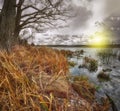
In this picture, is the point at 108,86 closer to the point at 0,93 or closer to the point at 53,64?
the point at 53,64

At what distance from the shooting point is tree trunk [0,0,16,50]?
8.73 m

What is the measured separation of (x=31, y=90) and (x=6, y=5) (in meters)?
5.83

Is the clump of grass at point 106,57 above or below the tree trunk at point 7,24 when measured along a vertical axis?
below

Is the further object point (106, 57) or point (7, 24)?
point (106, 57)

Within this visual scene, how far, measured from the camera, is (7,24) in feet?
28.9

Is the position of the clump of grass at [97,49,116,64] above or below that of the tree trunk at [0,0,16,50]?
below

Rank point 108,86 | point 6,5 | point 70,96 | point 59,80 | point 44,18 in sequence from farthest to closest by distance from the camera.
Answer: point 44,18
point 108,86
point 6,5
point 59,80
point 70,96

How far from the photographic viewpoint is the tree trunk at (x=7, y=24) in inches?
344

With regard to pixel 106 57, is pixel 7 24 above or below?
above

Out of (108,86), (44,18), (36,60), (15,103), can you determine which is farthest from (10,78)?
(44,18)

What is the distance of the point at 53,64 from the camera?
7.03 meters

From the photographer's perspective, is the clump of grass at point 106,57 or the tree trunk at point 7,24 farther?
the clump of grass at point 106,57

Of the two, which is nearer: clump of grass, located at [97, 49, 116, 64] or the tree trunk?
the tree trunk

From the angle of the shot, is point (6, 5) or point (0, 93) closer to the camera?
point (0, 93)
